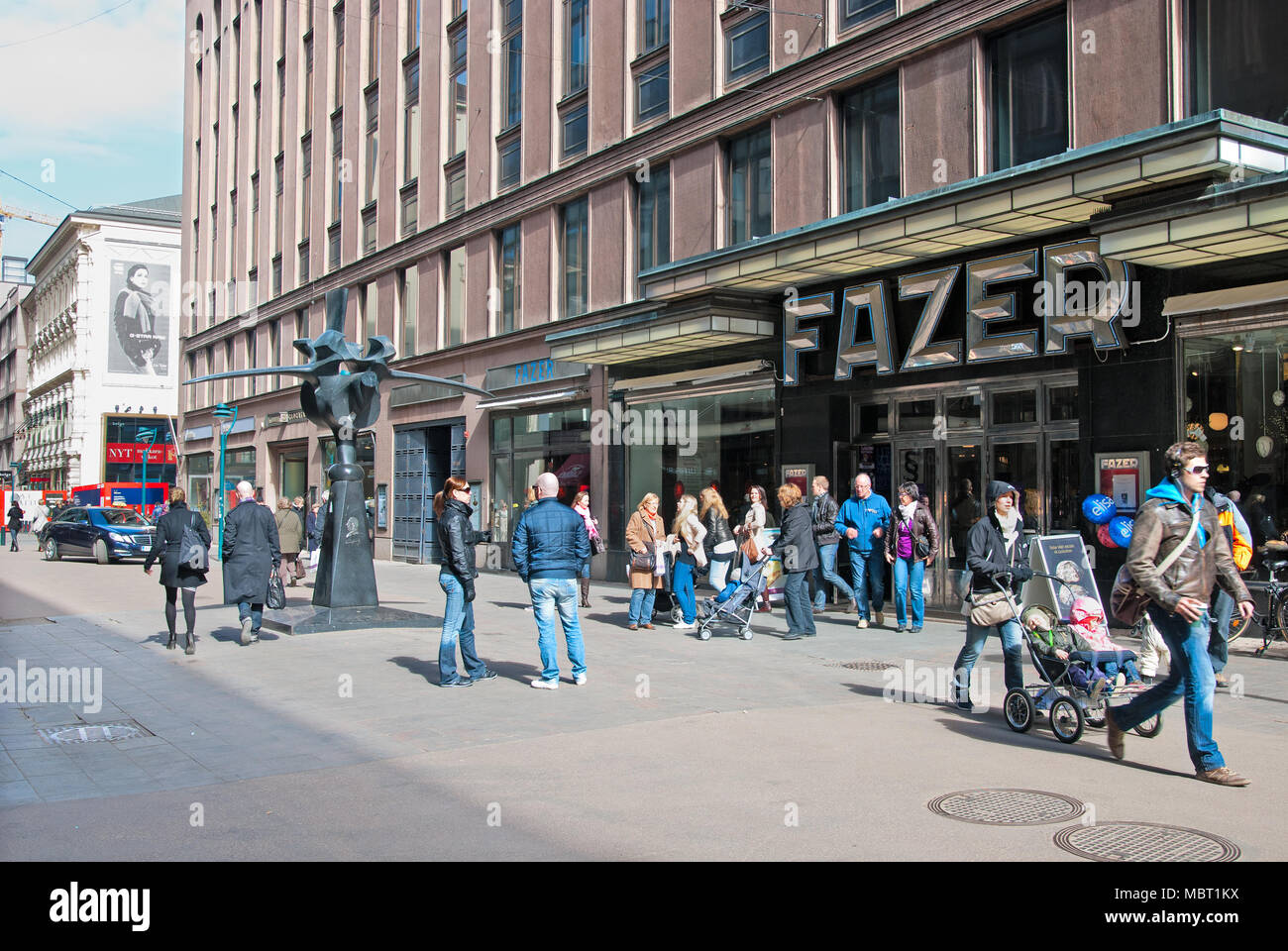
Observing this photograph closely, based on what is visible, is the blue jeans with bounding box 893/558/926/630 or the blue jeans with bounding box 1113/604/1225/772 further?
the blue jeans with bounding box 893/558/926/630

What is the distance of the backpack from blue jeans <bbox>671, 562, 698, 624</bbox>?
5644 mm

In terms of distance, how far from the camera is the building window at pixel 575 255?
22.6 meters

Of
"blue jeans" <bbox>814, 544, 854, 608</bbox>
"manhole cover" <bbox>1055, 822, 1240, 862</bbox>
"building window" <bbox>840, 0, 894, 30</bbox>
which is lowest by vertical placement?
"manhole cover" <bbox>1055, 822, 1240, 862</bbox>

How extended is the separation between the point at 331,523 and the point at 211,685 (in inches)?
162

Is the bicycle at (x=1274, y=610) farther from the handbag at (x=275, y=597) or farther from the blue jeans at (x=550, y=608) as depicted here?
the handbag at (x=275, y=597)

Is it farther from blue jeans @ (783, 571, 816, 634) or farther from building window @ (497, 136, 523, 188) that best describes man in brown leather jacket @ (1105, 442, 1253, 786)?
building window @ (497, 136, 523, 188)

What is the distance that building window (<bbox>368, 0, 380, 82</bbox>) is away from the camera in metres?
31.6

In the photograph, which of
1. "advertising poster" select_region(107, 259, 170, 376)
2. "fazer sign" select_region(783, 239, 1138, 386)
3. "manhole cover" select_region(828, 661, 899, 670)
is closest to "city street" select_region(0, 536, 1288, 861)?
"manhole cover" select_region(828, 661, 899, 670)

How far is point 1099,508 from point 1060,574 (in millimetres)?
5176

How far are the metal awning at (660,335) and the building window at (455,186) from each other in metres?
7.74

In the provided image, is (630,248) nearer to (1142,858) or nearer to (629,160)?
(629,160)

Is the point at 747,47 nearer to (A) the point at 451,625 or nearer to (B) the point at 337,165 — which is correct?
(A) the point at 451,625

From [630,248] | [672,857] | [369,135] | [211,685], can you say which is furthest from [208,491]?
[672,857]

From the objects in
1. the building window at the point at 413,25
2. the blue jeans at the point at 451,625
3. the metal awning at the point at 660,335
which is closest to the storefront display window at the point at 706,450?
the metal awning at the point at 660,335
